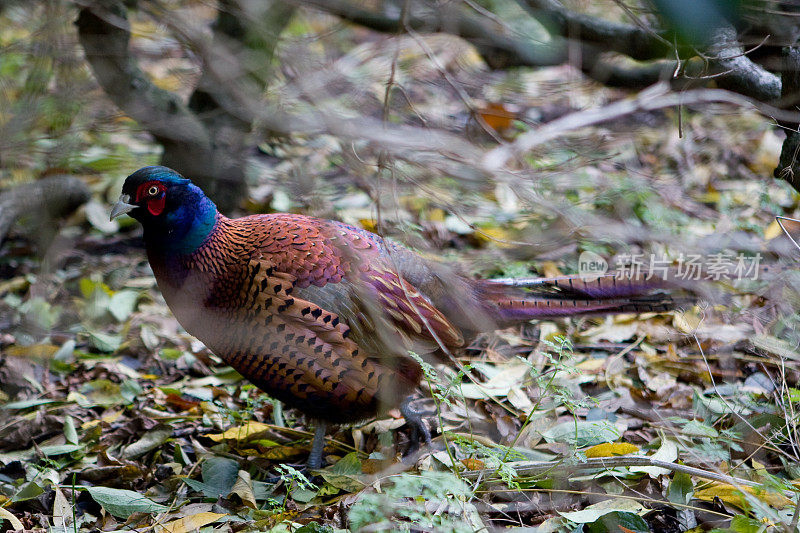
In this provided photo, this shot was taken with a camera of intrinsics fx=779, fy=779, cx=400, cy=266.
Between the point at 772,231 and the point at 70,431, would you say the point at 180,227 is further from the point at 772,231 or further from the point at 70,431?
the point at 772,231

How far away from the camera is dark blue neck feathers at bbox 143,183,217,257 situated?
312cm

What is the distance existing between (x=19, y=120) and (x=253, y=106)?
2.23ft

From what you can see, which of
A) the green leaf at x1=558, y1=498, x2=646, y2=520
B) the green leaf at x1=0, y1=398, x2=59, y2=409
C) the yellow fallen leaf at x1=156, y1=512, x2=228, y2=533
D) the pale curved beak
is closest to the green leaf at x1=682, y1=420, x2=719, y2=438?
the green leaf at x1=558, y1=498, x2=646, y2=520

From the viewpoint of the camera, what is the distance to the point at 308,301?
307 centimetres

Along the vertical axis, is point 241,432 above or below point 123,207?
below

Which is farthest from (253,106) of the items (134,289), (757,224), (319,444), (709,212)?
(757,224)

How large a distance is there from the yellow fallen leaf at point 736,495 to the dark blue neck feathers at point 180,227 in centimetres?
212

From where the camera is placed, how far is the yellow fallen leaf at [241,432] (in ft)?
11.1

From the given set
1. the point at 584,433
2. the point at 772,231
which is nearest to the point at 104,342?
the point at 584,433

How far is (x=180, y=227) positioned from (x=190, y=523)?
44.9 inches

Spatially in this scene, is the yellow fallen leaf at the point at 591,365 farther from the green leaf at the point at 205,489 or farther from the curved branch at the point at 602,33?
the green leaf at the point at 205,489

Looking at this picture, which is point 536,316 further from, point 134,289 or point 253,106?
point 134,289

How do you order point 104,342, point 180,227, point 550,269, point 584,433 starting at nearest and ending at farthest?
point 584,433 → point 180,227 → point 104,342 → point 550,269

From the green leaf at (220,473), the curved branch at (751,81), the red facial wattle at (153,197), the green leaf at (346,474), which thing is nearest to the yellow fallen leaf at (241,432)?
the green leaf at (220,473)
